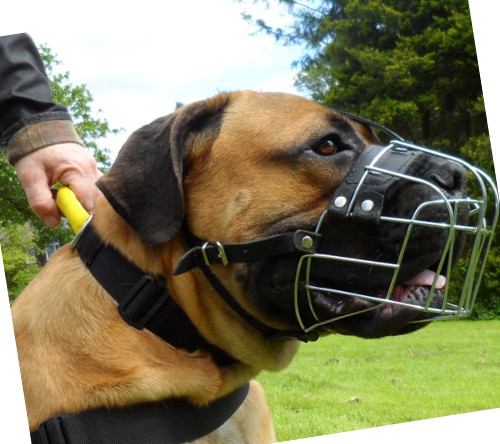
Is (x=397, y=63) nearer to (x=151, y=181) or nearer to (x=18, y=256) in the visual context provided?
(x=18, y=256)

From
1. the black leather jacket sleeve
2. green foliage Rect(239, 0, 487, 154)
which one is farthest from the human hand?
green foliage Rect(239, 0, 487, 154)

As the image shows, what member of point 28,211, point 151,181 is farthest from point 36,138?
point 28,211

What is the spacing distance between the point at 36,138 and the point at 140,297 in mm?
689

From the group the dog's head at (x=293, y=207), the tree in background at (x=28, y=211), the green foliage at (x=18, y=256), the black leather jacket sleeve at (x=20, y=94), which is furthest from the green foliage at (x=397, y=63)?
the dog's head at (x=293, y=207)

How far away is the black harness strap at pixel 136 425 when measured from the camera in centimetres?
143

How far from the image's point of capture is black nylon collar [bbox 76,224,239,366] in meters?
1.50

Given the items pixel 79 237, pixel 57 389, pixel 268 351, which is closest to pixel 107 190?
pixel 79 237

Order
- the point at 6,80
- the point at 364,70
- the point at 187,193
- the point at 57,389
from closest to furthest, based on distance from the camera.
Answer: the point at 57,389 < the point at 187,193 < the point at 6,80 < the point at 364,70

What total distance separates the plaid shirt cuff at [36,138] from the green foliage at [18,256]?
1.16 metres

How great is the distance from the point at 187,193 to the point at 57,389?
0.54 meters

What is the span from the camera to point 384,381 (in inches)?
150

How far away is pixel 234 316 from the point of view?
5.35 feet

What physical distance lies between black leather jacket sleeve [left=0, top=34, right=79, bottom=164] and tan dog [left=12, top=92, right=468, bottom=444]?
0.45 m

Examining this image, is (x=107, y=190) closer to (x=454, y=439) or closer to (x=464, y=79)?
(x=454, y=439)
